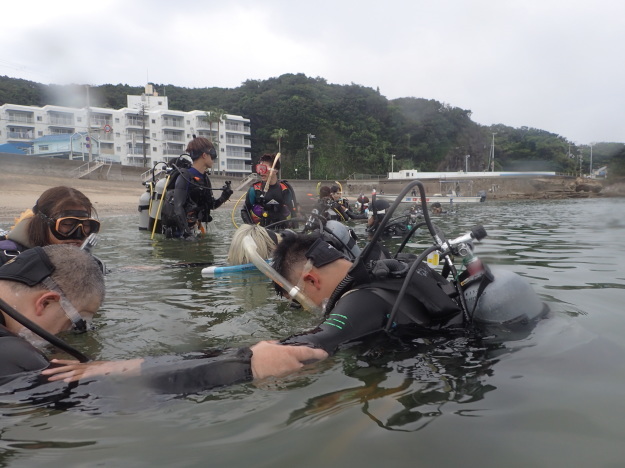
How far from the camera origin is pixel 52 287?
2.13m

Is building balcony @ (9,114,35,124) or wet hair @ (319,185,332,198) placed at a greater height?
building balcony @ (9,114,35,124)

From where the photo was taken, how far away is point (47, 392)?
1.93 meters

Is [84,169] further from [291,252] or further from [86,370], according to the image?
[86,370]

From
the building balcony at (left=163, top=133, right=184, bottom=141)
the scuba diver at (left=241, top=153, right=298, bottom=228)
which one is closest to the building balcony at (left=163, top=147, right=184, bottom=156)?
the building balcony at (left=163, top=133, right=184, bottom=141)

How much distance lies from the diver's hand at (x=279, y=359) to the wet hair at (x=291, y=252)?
769 millimetres

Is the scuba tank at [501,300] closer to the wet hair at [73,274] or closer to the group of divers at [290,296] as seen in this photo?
the group of divers at [290,296]

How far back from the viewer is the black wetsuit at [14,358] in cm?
188

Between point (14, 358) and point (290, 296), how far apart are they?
1.45 m

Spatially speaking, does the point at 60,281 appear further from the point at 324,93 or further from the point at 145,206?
the point at 324,93

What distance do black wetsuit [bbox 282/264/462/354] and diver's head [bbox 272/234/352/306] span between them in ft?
0.62

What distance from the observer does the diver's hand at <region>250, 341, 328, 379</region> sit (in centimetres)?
211

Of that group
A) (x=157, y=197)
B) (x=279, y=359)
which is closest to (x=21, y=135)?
(x=157, y=197)

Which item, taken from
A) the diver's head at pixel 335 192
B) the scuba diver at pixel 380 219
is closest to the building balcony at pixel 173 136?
the diver's head at pixel 335 192

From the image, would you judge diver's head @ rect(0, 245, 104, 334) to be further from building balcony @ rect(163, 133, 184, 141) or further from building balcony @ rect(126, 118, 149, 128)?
building balcony @ rect(163, 133, 184, 141)
